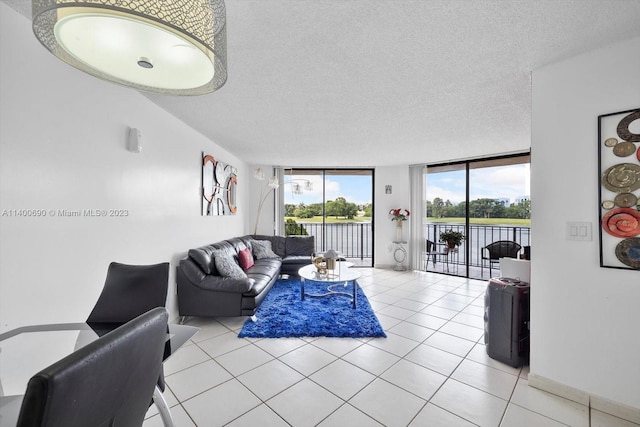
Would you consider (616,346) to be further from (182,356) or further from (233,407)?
(182,356)

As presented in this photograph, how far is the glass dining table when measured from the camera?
102cm

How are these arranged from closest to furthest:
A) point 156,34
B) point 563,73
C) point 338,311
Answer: point 156,34 < point 563,73 < point 338,311

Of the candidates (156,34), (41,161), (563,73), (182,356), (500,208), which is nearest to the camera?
(156,34)

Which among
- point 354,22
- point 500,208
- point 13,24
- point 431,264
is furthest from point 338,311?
point 500,208

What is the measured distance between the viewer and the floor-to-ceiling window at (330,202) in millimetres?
6480

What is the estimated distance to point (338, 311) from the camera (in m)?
3.47

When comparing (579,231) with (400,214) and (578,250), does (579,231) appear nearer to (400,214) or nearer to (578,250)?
(578,250)

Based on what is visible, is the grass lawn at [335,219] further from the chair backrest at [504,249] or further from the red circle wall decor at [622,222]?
the red circle wall decor at [622,222]

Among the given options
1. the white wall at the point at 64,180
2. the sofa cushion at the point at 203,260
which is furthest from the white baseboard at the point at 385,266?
the white wall at the point at 64,180

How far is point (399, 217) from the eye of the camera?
19.6 ft

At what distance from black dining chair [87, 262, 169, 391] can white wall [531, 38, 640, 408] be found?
273 cm

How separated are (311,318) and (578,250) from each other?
2581 mm

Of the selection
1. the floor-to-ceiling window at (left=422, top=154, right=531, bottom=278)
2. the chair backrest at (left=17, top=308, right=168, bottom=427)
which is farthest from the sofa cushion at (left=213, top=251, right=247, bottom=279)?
the floor-to-ceiling window at (left=422, top=154, right=531, bottom=278)

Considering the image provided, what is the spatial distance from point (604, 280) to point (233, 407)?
266 centimetres
